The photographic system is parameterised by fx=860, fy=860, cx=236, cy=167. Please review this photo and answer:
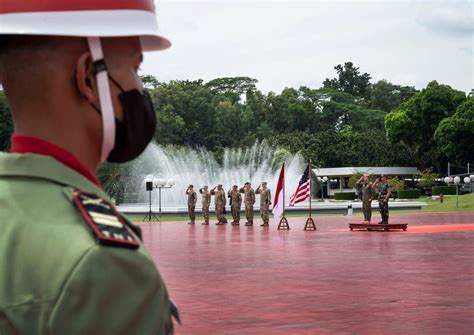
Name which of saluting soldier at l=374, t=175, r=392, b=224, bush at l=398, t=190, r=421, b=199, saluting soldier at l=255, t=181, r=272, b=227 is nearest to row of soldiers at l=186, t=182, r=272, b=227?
saluting soldier at l=255, t=181, r=272, b=227

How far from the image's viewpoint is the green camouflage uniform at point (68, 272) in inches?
49.4

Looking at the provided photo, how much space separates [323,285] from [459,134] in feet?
202

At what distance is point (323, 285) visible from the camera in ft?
36.3

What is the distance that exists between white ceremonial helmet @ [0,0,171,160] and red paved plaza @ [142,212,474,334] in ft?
20.4

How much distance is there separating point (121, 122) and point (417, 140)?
78.7 metres

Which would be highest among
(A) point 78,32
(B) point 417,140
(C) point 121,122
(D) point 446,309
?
(B) point 417,140

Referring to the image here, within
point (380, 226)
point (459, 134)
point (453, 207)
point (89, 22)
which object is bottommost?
point (380, 226)

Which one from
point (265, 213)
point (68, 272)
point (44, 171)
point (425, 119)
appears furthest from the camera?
point (425, 119)

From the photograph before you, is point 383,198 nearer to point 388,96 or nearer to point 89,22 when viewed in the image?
point 89,22

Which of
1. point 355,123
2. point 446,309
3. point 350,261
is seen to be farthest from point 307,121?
point 446,309

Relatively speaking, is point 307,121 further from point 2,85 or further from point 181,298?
point 2,85

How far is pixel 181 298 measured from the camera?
10070 mm

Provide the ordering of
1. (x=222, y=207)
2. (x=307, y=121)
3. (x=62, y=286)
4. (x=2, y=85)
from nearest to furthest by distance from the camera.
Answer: (x=62, y=286) → (x=2, y=85) → (x=222, y=207) → (x=307, y=121)

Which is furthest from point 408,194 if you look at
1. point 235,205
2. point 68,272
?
point 68,272
